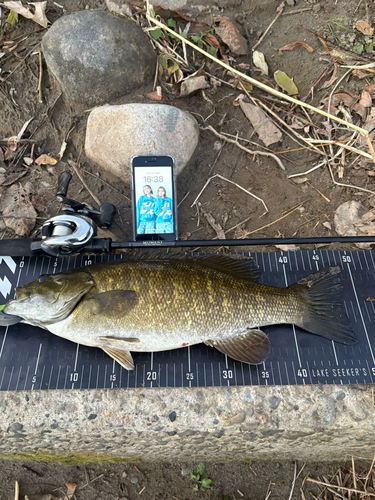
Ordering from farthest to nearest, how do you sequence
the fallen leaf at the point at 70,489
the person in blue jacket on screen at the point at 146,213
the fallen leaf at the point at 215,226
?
the fallen leaf at the point at 215,226 → the person in blue jacket on screen at the point at 146,213 → the fallen leaf at the point at 70,489

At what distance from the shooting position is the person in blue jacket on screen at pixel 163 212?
116 inches

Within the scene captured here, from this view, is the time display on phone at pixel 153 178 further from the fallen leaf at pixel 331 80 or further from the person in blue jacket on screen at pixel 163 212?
the fallen leaf at pixel 331 80

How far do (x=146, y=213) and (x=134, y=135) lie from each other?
0.85m

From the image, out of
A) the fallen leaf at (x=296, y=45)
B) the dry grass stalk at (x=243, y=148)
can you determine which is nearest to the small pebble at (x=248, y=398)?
the dry grass stalk at (x=243, y=148)

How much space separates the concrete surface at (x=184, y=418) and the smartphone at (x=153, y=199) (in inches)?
53.5

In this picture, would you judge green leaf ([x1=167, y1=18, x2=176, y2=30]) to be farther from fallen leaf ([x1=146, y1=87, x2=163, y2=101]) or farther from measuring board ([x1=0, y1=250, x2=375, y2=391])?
measuring board ([x1=0, y1=250, x2=375, y2=391])

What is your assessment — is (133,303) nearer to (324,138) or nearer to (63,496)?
(63,496)

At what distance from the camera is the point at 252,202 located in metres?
3.34

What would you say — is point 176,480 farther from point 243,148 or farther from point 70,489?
point 243,148

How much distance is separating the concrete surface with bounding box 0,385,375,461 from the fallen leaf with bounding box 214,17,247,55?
12.0ft

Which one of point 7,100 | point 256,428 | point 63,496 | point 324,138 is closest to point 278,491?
point 256,428

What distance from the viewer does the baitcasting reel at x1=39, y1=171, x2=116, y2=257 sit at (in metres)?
2.38

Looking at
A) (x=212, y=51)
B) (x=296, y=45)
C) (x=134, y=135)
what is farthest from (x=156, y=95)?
(x=296, y=45)

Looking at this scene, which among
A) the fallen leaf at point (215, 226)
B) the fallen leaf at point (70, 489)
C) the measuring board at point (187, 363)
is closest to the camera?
the measuring board at point (187, 363)
